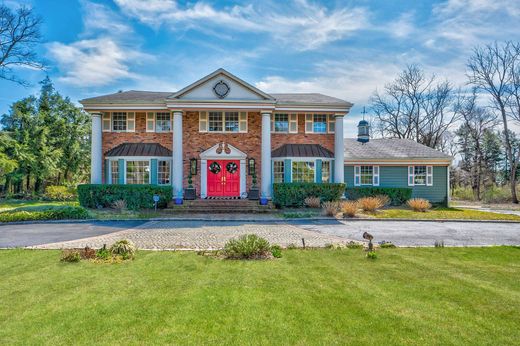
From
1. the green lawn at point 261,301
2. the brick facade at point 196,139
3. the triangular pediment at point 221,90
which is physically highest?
the triangular pediment at point 221,90

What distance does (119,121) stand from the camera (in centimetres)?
2103

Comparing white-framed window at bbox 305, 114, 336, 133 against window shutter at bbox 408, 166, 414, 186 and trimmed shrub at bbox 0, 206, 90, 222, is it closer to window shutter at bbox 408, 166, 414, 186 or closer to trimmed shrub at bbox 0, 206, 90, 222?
window shutter at bbox 408, 166, 414, 186

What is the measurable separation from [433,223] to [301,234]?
7.80 meters

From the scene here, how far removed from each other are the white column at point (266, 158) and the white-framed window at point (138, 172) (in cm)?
785

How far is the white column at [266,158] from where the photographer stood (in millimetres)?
19453

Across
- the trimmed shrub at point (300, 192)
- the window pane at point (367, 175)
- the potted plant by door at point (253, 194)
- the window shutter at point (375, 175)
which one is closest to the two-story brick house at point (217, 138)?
the potted plant by door at point (253, 194)

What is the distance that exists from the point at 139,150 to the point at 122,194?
3398 millimetres

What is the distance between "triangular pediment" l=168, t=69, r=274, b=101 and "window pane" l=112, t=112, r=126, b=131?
4.55 m

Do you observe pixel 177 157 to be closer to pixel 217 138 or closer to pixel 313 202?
pixel 217 138

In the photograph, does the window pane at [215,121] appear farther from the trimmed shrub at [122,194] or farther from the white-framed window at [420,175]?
the white-framed window at [420,175]

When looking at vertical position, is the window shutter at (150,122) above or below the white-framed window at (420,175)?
above

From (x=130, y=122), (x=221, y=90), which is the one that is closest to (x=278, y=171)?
(x=221, y=90)

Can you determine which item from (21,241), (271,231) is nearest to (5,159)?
(21,241)

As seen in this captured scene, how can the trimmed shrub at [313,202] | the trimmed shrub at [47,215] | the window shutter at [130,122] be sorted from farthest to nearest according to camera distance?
the window shutter at [130,122] → the trimmed shrub at [313,202] → the trimmed shrub at [47,215]
